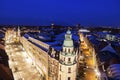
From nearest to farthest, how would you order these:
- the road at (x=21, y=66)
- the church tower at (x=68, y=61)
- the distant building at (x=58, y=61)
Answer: the church tower at (x=68, y=61) → the distant building at (x=58, y=61) → the road at (x=21, y=66)

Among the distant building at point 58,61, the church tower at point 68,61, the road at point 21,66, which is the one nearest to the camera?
the church tower at point 68,61

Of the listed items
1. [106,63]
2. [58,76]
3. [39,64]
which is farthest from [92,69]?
[58,76]

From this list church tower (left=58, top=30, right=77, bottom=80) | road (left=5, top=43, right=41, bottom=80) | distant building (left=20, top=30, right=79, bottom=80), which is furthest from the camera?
road (left=5, top=43, right=41, bottom=80)

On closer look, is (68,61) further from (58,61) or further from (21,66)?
(21,66)

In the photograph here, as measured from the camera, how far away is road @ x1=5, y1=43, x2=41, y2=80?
54053 millimetres

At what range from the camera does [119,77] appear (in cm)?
4125

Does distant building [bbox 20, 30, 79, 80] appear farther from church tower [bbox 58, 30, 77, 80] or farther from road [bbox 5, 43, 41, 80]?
road [bbox 5, 43, 41, 80]

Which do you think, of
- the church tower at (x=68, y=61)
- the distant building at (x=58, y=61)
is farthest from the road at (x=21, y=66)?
the church tower at (x=68, y=61)

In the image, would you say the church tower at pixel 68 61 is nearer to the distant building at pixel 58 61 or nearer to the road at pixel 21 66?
the distant building at pixel 58 61

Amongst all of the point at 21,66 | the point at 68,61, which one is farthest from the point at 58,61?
the point at 21,66

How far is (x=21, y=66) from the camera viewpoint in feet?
203

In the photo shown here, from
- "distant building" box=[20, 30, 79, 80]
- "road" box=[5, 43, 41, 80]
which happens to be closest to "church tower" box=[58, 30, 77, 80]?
"distant building" box=[20, 30, 79, 80]

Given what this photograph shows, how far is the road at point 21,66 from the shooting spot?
5405 centimetres

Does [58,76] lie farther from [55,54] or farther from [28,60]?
[28,60]
